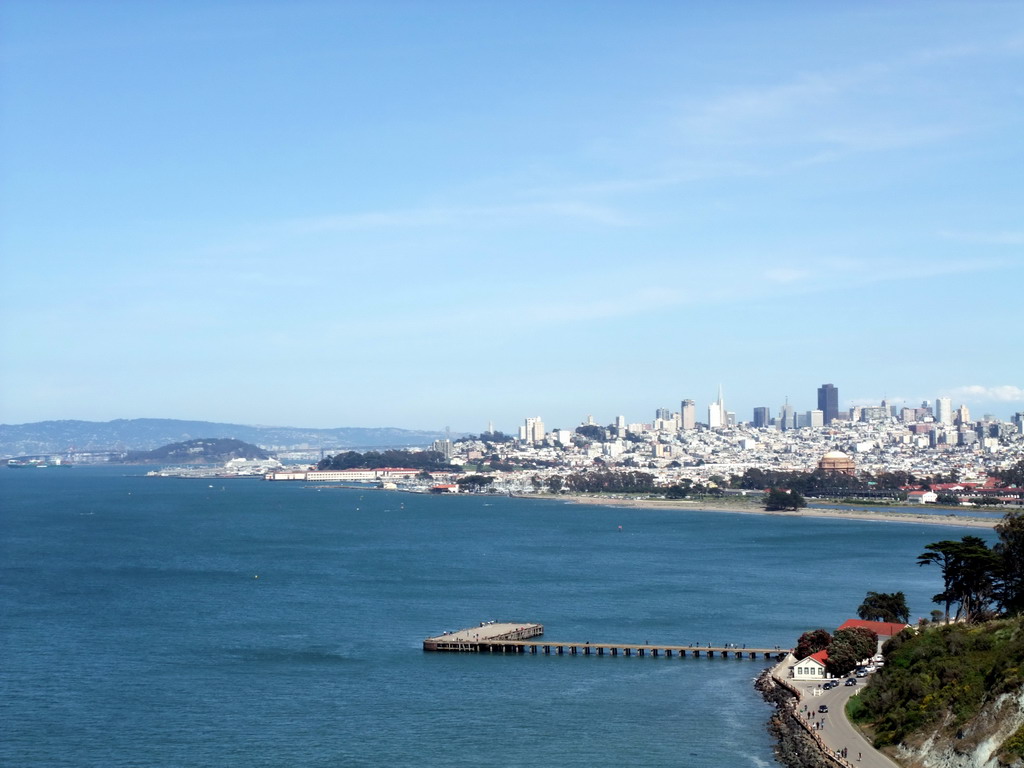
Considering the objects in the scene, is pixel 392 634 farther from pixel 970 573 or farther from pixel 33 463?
pixel 33 463

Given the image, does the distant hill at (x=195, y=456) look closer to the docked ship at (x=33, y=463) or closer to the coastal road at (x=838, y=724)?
the docked ship at (x=33, y=463)

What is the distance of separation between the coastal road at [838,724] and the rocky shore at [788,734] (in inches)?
9.1

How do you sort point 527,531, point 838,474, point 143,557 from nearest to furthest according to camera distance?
1. point 143,557
2. point 527,531
3. point 838,474

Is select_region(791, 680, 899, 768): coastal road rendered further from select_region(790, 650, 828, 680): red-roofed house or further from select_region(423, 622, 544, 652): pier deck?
select_region(423, 622, 544, 652): pier deck

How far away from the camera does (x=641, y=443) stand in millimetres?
185500

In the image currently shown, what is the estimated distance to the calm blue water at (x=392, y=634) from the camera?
21.8 meters

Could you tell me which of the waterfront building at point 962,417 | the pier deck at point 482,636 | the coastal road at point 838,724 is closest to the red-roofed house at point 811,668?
the coastal road at point 838,724

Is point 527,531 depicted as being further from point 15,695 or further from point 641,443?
point 641,443

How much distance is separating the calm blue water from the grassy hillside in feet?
6.82

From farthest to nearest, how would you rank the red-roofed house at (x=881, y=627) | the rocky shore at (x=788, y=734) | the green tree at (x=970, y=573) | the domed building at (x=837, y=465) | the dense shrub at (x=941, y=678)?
the domed building at (x=837, y=465), the red-roofed house at (x=881, y=627), the green tree at (x=970, y=573), the rocky shore at (x=788, y=734), the dense shrub at (x=941, y=678)

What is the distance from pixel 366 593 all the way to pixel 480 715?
52.4ft

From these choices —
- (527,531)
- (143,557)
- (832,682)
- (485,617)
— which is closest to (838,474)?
(527,531)

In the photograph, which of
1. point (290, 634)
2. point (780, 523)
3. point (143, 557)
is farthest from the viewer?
point (780, 523)

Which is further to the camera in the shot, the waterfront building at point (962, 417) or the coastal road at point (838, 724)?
the waterfront building at point (962, 417)
